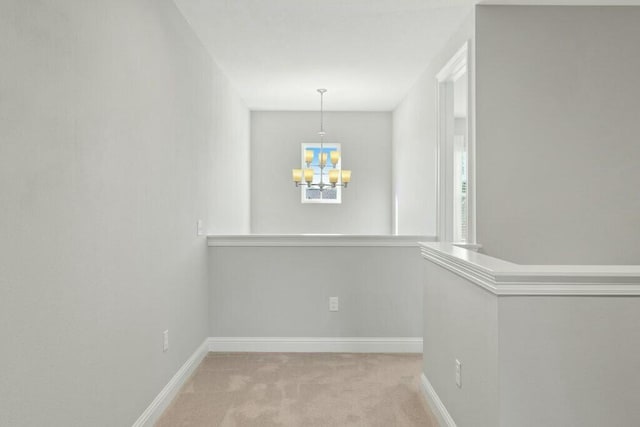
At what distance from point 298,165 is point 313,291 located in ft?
10.8

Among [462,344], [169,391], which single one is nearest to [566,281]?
[462,344]

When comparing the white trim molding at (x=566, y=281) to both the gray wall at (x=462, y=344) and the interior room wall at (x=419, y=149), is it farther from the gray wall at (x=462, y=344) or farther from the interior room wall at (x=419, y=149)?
the interior room wall at (x=419, y=149)

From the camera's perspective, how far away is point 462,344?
6.79ft

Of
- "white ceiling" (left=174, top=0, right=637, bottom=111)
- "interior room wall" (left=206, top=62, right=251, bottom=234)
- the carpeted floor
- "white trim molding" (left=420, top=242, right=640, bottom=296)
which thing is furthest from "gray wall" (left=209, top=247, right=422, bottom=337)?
"white trim molding" (left=420, top=242, right=640, bottom=296)

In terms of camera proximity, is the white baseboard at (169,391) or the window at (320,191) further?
the window at (320,191)

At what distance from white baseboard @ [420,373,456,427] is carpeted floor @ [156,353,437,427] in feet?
0.17

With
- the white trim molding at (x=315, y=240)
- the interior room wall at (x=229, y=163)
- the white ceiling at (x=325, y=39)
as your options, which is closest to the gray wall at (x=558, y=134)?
the white ceiling at (x=325, y=39)

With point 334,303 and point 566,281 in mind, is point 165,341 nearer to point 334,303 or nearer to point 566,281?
point 334,303

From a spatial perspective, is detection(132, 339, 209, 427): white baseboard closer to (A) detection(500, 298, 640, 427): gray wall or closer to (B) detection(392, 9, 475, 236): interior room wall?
(A) detection(500, 298, 640, 427): gray wall

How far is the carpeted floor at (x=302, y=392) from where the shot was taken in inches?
103

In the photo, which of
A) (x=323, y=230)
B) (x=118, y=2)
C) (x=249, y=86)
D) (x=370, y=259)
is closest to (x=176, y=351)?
(x=370, y=259)

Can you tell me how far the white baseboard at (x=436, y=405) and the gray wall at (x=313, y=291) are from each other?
2.83 ft

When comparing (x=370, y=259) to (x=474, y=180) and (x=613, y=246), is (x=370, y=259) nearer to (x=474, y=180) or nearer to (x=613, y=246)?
(x=474, y=180)

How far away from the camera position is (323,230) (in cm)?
687
